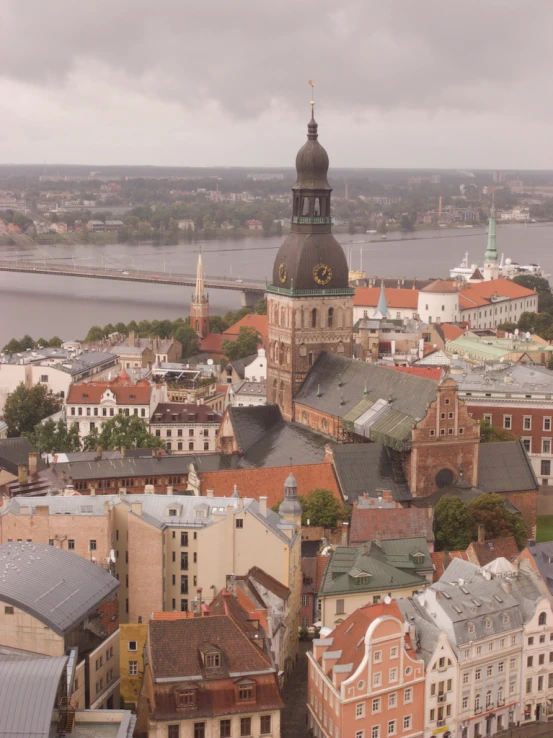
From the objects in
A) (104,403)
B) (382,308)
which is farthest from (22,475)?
(382,308)

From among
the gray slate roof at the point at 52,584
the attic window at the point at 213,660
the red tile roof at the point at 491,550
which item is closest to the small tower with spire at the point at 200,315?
the red tile roof at the point at 491,550

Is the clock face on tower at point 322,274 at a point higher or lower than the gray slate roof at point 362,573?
higher

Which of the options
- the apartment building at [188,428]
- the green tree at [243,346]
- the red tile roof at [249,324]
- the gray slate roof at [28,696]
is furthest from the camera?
the red tile roof at [249,324]

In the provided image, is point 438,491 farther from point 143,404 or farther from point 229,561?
point 143,404

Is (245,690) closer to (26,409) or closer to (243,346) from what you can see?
(26,409)

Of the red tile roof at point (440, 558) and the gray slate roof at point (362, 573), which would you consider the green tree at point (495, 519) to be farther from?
the gray slate roof at point (362, 573)

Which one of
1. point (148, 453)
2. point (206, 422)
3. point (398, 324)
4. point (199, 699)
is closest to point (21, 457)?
point (148, 453)
